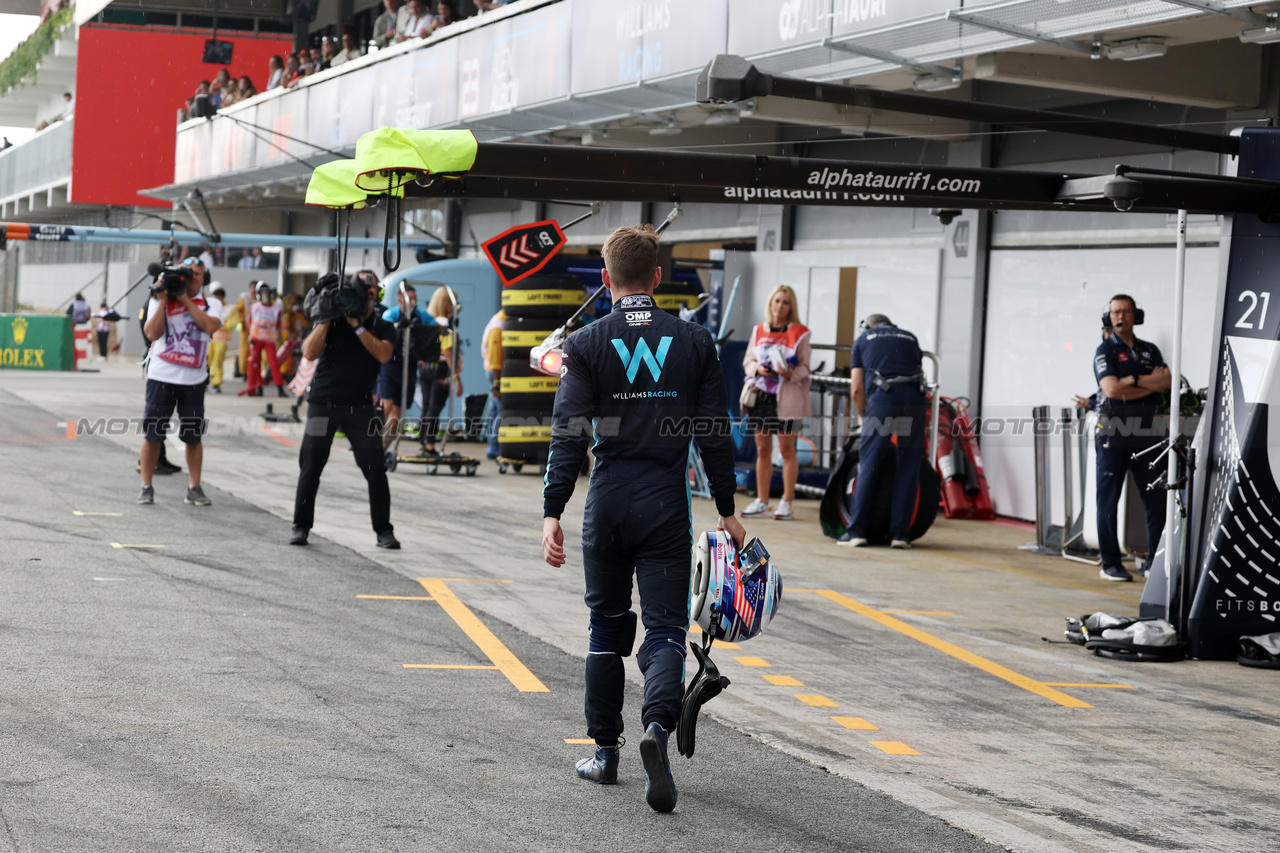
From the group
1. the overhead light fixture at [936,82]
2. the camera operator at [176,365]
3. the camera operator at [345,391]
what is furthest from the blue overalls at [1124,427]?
the camera operator at [176,365]

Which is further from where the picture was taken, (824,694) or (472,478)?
(472,478)

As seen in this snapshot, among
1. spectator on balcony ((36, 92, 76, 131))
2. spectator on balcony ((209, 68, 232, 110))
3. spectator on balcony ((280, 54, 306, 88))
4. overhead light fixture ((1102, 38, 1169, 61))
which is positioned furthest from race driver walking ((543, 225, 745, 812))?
spectator on balcony ((36, 92, 76, 131))

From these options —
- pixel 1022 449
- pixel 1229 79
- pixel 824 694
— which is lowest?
pixel 824 694

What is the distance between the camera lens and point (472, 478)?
15.0 metres

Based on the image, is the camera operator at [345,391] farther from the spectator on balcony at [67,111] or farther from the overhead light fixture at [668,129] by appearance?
the spectator on balcony at [67,111]

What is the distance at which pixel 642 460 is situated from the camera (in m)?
4.72

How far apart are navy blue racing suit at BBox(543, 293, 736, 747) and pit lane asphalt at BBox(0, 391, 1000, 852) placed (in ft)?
1.51

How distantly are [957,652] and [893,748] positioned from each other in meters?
→ 2.12

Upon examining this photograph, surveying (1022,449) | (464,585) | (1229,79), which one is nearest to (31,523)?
(464,585)

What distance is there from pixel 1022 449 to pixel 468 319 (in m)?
8.39

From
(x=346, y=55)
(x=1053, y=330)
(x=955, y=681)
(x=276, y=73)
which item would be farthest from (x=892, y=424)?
(x=276, y=73)

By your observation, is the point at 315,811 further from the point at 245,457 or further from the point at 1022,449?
the point at 245,457

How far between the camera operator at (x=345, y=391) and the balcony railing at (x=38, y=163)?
35.7 metres

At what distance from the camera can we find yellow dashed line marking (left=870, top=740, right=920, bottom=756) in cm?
545
